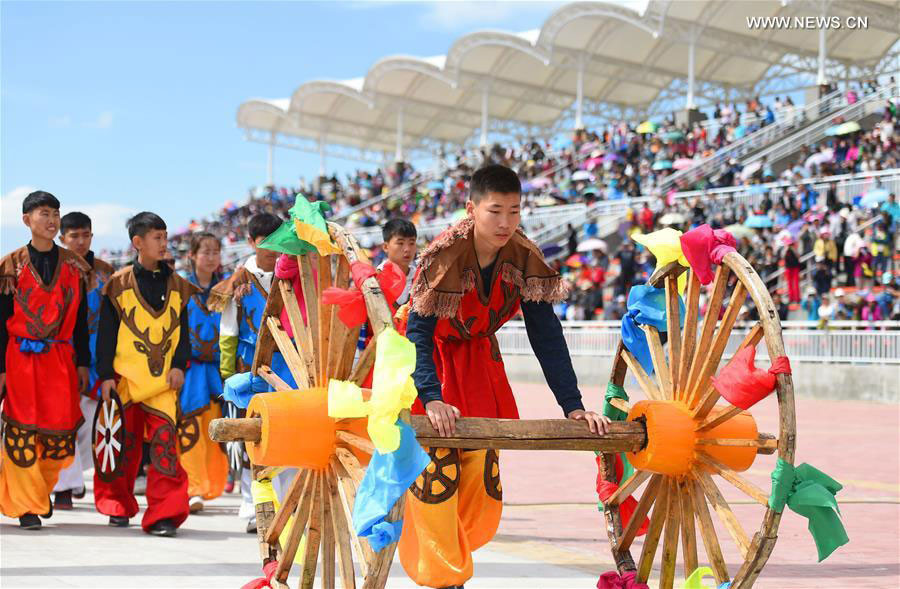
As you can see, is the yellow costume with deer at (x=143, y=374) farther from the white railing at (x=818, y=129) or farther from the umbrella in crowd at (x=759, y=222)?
the white railing at (x=818, y=129)

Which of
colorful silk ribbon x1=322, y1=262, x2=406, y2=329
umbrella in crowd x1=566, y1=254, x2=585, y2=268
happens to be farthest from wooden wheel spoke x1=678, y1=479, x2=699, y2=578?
umbrella in crowd x1=566, y1=254, x2=585, y2=268

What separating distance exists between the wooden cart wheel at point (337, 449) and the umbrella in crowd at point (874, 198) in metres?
16.6

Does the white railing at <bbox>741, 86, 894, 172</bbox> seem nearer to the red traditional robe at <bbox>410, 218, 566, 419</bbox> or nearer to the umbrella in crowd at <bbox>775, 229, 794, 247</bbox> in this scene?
the umbrella in crowd at <bbox>775, 229, 794, 247</bbox>

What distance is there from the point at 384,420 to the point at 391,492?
23 centimetres

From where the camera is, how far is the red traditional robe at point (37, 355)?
7484 mm

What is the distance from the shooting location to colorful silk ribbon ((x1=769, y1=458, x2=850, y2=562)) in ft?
14.0

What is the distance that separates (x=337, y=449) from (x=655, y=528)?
1.49 metres

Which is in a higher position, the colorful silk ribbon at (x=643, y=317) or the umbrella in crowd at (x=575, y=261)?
the umbrella in crowd at (x=575, y=261)

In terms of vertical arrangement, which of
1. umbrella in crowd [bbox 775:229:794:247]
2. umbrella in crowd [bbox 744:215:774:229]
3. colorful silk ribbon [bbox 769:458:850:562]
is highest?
umbrella in crowd [bbox 744:215:774:229]

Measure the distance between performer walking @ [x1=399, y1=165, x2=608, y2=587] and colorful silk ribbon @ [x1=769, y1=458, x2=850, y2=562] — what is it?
71cm

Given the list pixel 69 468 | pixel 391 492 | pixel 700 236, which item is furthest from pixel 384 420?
pixel 69 468

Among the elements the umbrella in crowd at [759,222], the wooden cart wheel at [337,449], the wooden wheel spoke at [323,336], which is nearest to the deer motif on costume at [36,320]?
the wooden cart wheel at [337,449]

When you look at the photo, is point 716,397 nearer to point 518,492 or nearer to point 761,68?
point 518,492

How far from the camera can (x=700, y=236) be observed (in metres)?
4.83
